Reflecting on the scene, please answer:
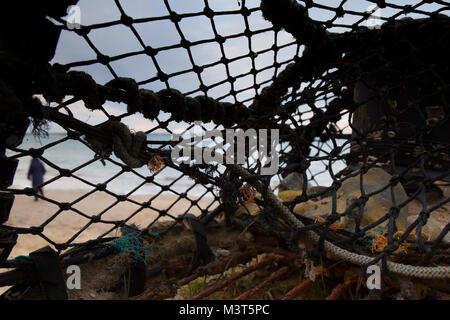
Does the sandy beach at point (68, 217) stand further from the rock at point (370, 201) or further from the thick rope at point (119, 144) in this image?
the thick rope at point (119, 144)

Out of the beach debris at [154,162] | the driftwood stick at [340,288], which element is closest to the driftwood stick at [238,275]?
the driftwood stick at [340,288]

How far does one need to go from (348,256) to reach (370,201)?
0.60m

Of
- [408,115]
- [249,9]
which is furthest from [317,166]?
[249,9]

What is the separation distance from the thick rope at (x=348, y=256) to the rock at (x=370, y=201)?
12.9 inches

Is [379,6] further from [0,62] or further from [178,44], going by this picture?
[0,62]

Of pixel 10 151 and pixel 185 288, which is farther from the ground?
pixel 10 151

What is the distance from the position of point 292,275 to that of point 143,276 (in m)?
0.69

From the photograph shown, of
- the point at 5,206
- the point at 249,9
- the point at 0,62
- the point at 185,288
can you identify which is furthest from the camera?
the point at 185,288

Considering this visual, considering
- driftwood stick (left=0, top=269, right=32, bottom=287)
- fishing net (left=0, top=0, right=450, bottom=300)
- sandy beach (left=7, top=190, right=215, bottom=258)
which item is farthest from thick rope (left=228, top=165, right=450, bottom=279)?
sandy beach (left=7, top=190, right=215, bottom=258)

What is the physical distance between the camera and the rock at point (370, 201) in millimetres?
1396

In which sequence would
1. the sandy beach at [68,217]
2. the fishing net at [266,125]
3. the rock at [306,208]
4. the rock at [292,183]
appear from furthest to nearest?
the sandy beach at [68,217], the rock at [292,183], the rock at [306,208], the fishing net at [266,125]

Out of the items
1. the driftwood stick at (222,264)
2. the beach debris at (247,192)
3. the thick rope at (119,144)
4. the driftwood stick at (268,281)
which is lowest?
the driftwood stick at (268,281)

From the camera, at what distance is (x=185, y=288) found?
168 cm

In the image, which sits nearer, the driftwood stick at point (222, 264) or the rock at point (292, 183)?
the driftwood stick at point (222, 264)
